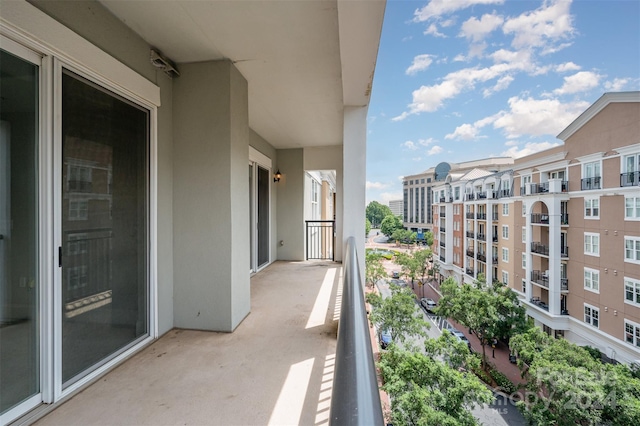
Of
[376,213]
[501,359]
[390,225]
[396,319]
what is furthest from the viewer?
[376,213]

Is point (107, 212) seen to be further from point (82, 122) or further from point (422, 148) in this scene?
point (422, 148)

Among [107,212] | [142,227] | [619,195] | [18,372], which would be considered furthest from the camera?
[619,195]

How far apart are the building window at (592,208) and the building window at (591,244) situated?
74cm

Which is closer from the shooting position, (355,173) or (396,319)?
(355,173)

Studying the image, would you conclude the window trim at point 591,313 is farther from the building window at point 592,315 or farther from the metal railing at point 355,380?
the metal railing at point 355,380

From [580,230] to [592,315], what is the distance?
347 cm

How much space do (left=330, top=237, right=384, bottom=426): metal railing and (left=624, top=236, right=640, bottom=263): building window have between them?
1294cm

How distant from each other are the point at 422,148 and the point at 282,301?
135 ft

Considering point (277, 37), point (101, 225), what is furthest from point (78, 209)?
point (277, 37)

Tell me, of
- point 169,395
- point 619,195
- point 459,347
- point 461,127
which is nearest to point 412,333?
point 459,347

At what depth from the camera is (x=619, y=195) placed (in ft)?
29.8

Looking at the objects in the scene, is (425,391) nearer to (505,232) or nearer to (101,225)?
(101,225)

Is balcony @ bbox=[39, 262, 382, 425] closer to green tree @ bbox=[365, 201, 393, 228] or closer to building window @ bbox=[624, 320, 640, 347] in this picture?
building window @ bbox=[624, 320, 640, 347]

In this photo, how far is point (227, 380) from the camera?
184 cm
